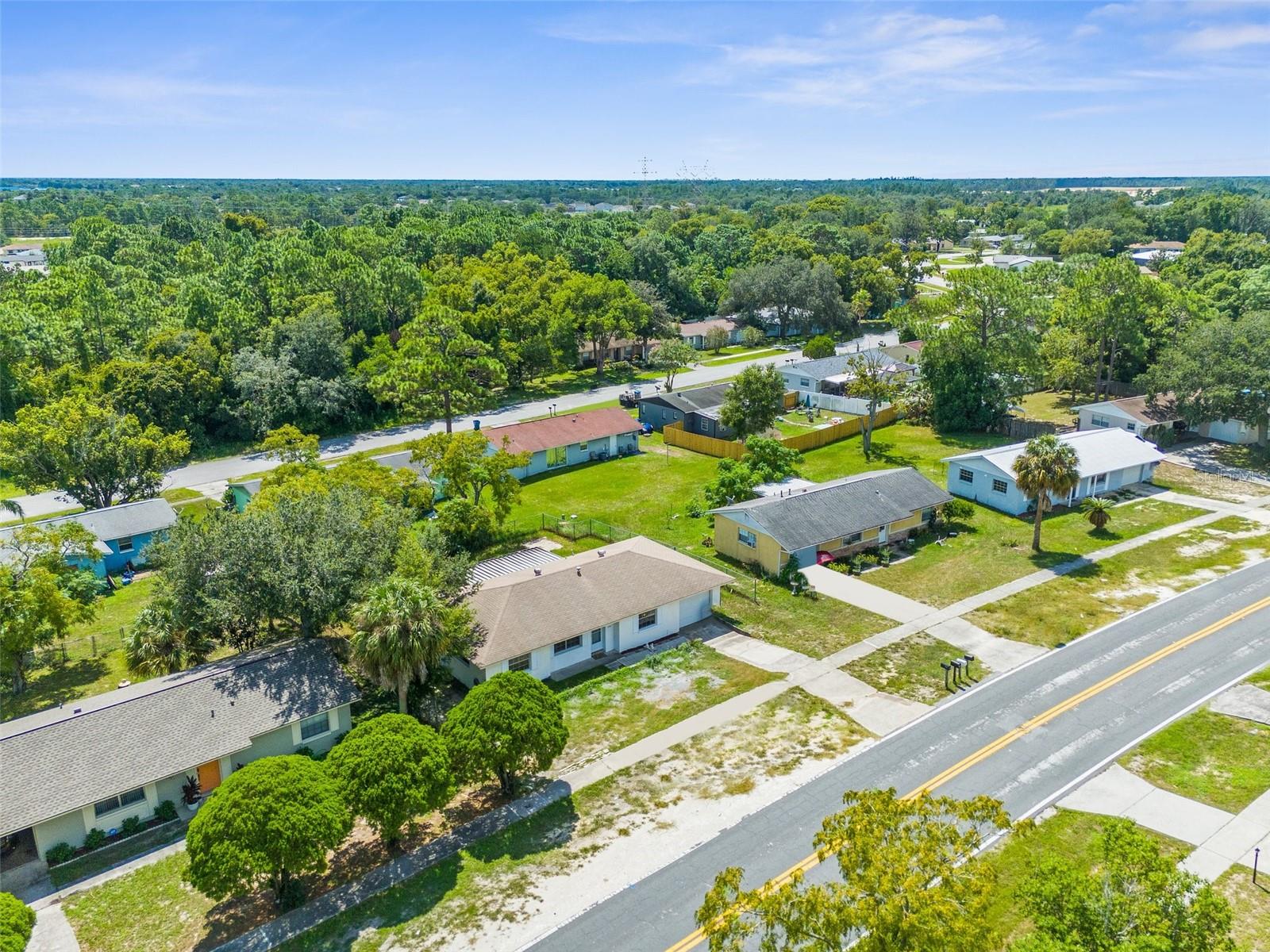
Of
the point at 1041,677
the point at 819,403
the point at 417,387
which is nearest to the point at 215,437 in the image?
the point at 417,387

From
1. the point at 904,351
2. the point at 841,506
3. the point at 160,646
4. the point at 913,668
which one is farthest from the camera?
the point at 904,351

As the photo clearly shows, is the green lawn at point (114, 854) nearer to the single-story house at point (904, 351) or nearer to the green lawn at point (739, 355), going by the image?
the single-story house at point (904, 351)

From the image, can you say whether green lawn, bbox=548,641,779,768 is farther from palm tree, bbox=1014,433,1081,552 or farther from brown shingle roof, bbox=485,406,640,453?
brown shingle roof, bbox=485,406,640,453

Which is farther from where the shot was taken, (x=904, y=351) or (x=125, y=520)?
(x=904, y=351)

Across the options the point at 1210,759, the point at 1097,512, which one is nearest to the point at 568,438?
the point at 1097,512

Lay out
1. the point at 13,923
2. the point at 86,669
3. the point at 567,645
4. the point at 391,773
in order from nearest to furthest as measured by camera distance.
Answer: the point at 13,923, the point at 391,773, the point at 567,645, the point at 86,669

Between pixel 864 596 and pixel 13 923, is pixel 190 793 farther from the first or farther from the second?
pixel 864 596

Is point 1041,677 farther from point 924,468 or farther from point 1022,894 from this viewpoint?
point 924,468
